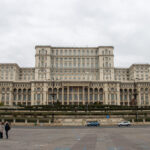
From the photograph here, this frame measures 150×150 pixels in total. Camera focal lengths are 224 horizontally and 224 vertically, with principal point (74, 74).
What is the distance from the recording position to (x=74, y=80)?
445 feet

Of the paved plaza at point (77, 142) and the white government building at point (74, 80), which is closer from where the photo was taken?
the paved plaza at point (77, 142)

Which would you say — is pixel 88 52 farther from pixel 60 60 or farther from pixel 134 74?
pixel 134 74

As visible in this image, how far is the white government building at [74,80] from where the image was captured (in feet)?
436

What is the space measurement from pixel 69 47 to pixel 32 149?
137 m

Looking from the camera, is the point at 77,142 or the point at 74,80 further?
the point at 74,80

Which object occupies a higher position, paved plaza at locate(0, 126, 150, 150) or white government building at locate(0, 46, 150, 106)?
white government building at locate(0, 46, 150, 106)

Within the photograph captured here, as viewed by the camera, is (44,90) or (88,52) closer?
(44,90)

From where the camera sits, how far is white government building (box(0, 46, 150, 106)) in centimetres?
13275

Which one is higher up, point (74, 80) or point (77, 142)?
point (74, 80)

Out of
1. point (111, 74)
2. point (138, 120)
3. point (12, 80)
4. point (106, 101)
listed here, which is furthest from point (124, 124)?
point (12, 80)

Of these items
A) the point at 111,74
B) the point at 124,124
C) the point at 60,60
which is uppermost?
the point at 60,60

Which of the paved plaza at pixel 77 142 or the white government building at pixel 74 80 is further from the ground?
the white government building at pixel 74 80

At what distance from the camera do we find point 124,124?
2137 inches

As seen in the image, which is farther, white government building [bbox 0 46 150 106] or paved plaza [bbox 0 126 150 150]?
white government building [bbox 0 46 150 106]
